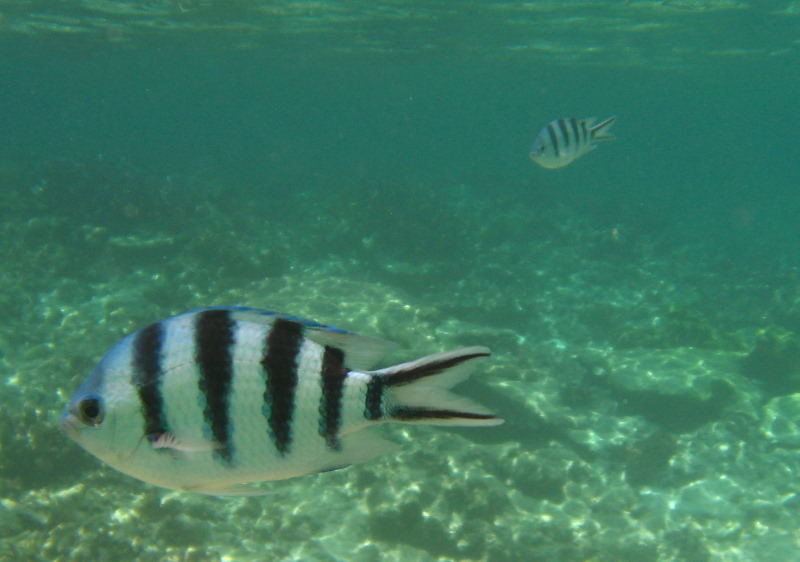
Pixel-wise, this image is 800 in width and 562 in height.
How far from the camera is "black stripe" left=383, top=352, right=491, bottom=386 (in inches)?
50.8

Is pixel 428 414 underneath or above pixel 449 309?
above

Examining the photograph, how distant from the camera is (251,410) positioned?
145cm

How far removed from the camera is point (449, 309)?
14812mm

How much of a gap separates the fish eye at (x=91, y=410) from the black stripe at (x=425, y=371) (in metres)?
0.80

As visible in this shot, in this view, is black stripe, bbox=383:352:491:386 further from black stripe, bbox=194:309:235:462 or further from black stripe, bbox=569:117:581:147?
black stripe, bbox=569:117:581:147

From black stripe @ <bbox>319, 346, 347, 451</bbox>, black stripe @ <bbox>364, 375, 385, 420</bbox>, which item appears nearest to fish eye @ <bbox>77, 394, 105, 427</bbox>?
black stripe @ <bbox>319, 346, 347, 451</bbox>

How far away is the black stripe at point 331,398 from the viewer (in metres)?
1.44

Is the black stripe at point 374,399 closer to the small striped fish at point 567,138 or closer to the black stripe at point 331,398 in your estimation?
the black stripe at point 331,398

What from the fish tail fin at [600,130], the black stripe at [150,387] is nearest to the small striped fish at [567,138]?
the fish tail fin at [600,130]

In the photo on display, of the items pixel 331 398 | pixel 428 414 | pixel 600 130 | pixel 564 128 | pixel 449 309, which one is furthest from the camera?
pixel 449 309

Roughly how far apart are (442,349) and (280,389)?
10.0 m

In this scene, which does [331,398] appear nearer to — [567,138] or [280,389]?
[280,389]

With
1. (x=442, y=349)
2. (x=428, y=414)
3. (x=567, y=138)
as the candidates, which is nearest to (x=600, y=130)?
(x=567, y=138)

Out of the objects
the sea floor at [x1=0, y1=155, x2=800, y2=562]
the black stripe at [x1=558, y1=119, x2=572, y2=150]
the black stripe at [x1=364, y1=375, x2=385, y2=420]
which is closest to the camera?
the black stripe at [x1=364, y1=375, x2=385, y2=420]
